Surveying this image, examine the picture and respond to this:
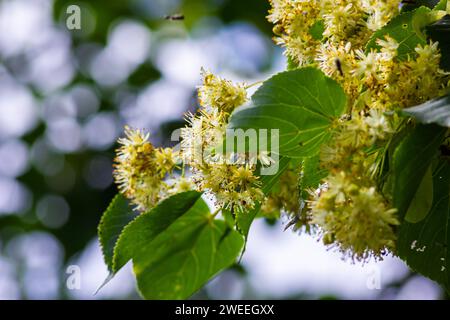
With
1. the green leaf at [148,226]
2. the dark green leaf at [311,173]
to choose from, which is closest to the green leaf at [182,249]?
the green leaf at [148,226]

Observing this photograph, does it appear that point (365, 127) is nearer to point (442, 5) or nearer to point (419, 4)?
point (442, 5)

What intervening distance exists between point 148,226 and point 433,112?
0.77m

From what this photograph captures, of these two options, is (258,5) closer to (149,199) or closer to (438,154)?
(149,199)

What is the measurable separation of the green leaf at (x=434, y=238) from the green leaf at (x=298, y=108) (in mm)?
255

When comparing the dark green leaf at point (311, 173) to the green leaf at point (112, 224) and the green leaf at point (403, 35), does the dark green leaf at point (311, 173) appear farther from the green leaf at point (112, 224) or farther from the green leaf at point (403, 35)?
the green leaf at point (112, 224)

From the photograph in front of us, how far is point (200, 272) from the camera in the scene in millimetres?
1826

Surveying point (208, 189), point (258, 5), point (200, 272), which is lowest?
point (258, 5)

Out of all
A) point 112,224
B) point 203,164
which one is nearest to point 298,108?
point 203,164

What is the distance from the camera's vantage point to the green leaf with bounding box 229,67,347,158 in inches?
56.2

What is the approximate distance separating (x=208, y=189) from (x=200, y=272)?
0.30 m

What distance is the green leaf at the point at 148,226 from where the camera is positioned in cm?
167

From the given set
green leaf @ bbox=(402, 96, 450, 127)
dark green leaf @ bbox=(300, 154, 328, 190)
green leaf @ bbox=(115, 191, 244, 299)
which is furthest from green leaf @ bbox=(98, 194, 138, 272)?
green leaf @ bbox=(402, 96, 450, 127)

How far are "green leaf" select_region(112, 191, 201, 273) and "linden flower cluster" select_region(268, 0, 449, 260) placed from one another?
14.5 inches

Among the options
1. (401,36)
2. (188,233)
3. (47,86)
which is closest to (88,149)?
(47,86)
